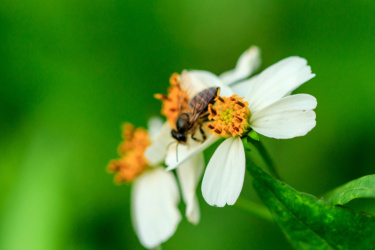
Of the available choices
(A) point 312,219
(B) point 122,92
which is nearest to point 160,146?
(A) point 312,219

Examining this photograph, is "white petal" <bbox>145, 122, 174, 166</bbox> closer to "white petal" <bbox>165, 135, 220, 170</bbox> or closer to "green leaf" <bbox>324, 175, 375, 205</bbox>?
"white petal" <bbox>165, 135, 220, 170</bbox>

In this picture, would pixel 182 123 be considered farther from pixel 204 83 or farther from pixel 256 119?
pixel 256 119

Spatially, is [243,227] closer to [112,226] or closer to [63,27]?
[112,226]

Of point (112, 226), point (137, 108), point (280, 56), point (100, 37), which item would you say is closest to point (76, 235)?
point (112, 226)

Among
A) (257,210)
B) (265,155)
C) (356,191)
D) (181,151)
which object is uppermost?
(181,151)

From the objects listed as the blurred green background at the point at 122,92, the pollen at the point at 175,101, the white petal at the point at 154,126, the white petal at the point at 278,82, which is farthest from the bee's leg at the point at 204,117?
the blurred green background at the point at 122,92

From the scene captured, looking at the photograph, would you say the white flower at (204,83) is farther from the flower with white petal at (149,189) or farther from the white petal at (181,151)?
the flower with white petal at (149,189)

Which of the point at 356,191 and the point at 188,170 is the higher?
the point at 188,170
